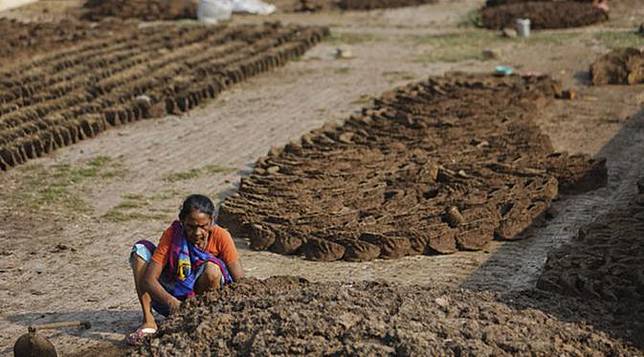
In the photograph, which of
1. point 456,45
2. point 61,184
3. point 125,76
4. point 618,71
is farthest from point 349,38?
point 61,184

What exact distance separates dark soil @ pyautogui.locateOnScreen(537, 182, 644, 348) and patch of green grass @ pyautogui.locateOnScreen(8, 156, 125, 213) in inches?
186

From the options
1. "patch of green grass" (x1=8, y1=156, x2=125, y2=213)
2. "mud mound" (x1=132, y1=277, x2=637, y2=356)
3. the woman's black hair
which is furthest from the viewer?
"patch of green grass" (x1=8, y1=156, x2=125, y2=213)

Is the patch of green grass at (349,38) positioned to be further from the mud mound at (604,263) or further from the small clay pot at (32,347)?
the small clay pot at (32,347)

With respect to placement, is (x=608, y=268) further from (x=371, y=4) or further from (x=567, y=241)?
(x=371, y=4)

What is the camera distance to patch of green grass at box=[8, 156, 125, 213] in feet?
36.7

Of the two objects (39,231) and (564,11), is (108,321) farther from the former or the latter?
(564,11)

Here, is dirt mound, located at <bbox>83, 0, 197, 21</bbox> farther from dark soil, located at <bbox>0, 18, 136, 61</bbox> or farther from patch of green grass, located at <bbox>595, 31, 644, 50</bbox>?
patch of green grass, located at <bbox>595, 31, 644, 50</bbox>

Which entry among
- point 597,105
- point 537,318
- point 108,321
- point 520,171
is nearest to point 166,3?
point 597,105

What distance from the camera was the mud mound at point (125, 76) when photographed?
45.9 feet

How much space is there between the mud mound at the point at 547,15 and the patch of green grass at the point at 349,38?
253cm

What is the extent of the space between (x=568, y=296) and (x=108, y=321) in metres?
3.03

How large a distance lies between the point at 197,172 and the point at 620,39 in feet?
35.2

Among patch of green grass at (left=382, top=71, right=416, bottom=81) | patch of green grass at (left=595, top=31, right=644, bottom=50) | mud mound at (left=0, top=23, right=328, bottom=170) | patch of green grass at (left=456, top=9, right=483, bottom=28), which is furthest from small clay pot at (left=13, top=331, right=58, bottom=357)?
patch of green grass at (left=456, top=9, right=483, bottom=28)

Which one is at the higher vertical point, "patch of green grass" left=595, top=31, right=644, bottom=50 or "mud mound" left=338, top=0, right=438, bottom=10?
"mud mound" left=338, top=0, right=438, bottom=10
